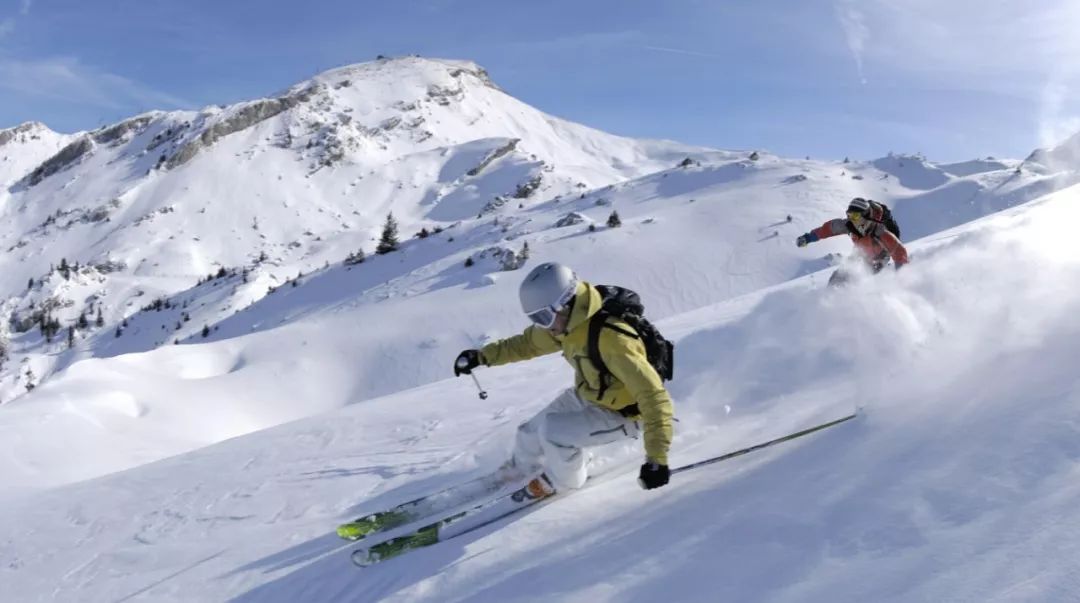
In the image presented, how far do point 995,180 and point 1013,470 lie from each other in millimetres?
39795

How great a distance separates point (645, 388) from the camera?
14.9ft

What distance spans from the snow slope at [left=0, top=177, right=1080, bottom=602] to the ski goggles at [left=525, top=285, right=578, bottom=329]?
1.34 metres

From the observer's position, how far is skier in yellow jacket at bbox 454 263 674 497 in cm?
454

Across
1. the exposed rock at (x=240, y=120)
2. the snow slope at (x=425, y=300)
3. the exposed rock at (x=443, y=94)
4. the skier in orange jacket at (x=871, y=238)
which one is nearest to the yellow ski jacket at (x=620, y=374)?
the skier in orange jacket at (x=871, y=238)

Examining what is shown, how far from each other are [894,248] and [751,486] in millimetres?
6015

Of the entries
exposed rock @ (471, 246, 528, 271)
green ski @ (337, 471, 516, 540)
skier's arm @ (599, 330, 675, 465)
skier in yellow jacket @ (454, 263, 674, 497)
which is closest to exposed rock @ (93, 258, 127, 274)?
exposed rock @ (471, 246, 528, 271)

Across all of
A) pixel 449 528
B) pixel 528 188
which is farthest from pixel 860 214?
pixel 528 188

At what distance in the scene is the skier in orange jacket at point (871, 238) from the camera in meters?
9.22

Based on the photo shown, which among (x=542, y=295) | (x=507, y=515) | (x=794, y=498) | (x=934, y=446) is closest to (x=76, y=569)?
(x=507, y=515)

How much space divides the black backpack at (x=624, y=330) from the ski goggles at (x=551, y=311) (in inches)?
8.7

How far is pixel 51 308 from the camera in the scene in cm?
7975

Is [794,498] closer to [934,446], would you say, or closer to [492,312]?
[934,446]

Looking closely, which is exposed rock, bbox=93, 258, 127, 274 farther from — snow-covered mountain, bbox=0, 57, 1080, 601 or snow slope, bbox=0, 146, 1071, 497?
snow-covered mountain, bbox=0, 57, 1080, 601

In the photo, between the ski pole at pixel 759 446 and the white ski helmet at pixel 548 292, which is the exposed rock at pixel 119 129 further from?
the ski pole at pixel 759 446
